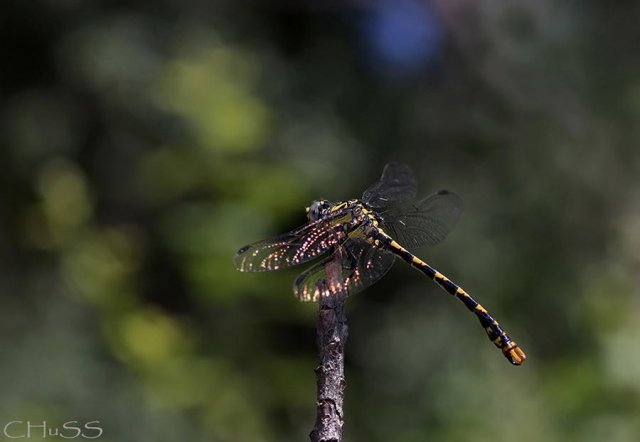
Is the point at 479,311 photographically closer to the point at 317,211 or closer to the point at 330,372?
the point at 317,211

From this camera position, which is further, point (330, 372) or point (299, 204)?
point (299, 204)

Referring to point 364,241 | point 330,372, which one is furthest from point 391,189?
point 330,372

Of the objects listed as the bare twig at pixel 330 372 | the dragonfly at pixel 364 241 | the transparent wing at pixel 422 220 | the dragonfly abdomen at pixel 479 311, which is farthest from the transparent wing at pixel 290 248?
the bare twig at pixel 330 372

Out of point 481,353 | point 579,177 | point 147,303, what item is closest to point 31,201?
point 147,303

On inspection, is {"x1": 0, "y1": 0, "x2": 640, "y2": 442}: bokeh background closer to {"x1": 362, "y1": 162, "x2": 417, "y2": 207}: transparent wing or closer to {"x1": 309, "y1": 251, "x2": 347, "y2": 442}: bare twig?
{"x1": 362, "y1": 162, "x2": 417, "y2": 207}: transparent wing

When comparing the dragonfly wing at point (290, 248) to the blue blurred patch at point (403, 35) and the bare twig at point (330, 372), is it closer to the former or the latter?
the bare twig at point (330, 372)

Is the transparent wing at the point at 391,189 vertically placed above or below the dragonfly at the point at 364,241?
above
